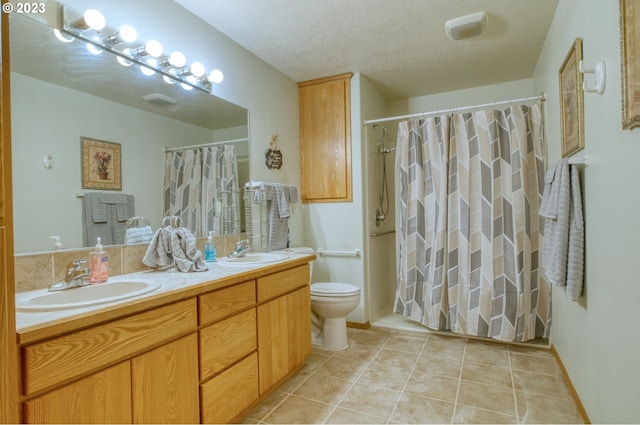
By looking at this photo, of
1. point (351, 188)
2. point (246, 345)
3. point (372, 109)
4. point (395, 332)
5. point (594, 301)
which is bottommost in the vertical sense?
point (395, 332)

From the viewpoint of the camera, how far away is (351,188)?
3072mm

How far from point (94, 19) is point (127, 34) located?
16 cm

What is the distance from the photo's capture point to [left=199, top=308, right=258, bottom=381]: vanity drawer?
1.46 meters

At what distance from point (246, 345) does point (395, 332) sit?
1.69 meters

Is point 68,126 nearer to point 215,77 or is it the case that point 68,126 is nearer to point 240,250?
point 215,77

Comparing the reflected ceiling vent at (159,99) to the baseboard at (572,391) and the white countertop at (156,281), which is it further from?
the baseboard at (572,391)

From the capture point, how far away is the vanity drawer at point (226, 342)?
1461 millimetres

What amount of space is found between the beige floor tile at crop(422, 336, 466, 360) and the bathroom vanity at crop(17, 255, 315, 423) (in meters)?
1.09

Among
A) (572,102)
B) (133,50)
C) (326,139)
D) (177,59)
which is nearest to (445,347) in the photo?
(572,102)

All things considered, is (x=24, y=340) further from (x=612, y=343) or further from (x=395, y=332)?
(x=395, y=332)

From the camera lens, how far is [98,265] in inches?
57.4

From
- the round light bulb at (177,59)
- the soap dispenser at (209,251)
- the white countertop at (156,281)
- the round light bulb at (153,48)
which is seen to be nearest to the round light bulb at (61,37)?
the round light bulb at (153,48)

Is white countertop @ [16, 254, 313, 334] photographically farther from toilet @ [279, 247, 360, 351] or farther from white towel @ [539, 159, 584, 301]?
white towel @ [539, 159, 584, 301]

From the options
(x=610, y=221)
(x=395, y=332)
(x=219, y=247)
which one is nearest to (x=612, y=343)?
(x=610, y=221)
